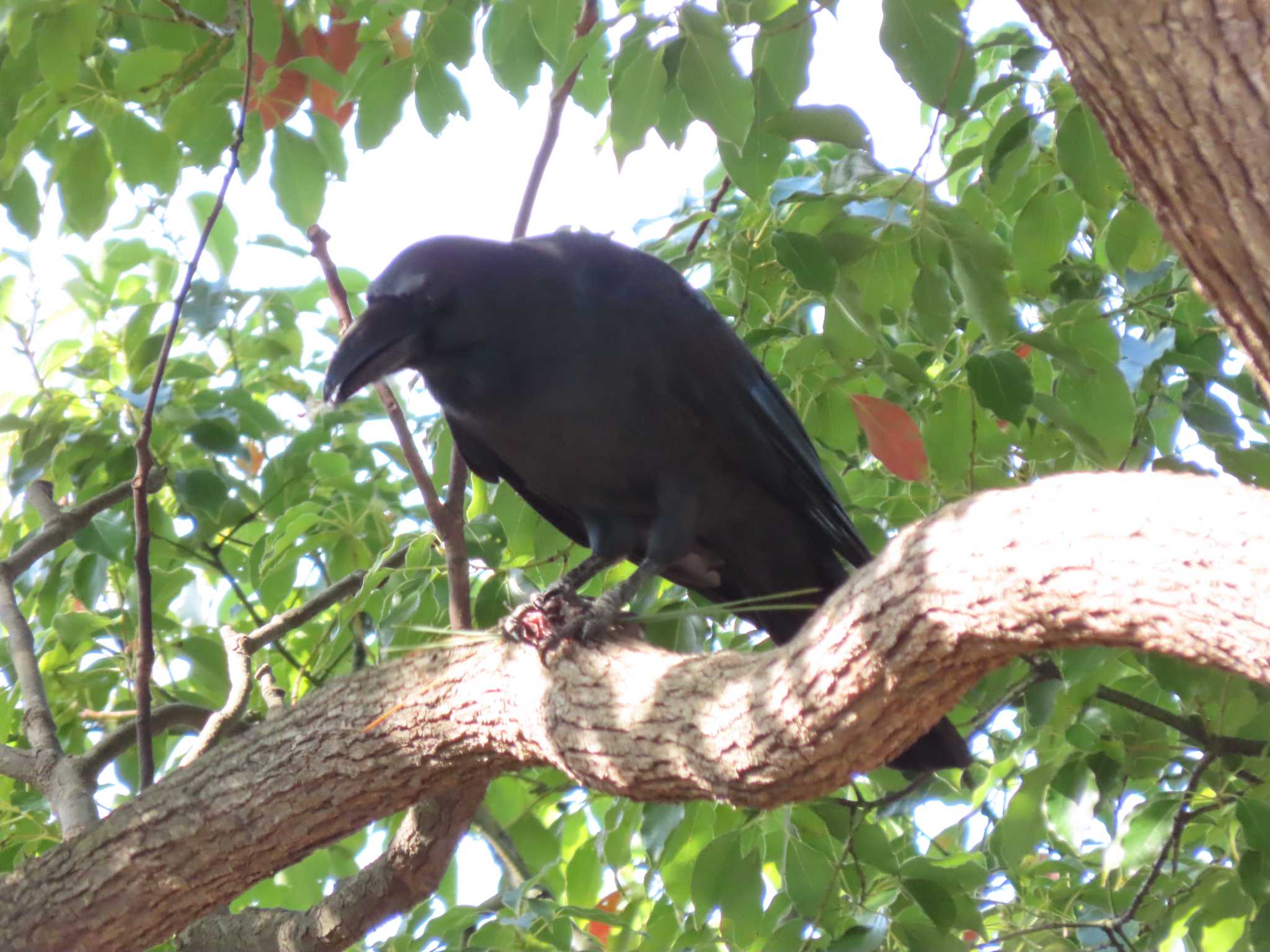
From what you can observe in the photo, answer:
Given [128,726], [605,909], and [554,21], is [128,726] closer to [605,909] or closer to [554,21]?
[605,909]

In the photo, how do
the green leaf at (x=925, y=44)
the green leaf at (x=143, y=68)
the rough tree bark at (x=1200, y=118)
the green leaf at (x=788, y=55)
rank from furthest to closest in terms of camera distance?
the green leaf at (x=143, y=68) < the green leaf at (x=788, y=55) < the green leaf at (x=925, y=44) < the rough tree bark at (x=1200, y=118)

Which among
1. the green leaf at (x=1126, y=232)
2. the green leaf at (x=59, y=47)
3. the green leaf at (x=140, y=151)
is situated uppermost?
the green leaf at (x=59, y=47)

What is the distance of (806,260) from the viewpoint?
211cm

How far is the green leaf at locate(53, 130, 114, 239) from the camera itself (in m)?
2.46

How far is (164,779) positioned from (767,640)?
132 cm

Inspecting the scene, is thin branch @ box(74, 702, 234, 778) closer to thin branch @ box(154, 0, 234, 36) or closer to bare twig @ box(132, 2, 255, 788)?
bare twig @ box(132, 2, 255, 788)

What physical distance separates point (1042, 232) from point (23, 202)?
2093 millimetres

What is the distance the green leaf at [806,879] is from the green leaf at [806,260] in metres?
1.03

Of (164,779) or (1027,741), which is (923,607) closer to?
(1027,741)

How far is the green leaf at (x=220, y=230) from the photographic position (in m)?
2.91

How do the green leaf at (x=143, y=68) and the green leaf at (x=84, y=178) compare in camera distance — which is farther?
the green leaf at (x=84, y=178)

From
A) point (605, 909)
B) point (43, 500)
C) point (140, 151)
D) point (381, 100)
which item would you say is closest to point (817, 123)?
point (381, 100)

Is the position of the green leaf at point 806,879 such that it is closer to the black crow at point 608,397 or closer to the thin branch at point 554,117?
the black crow at point 608,397

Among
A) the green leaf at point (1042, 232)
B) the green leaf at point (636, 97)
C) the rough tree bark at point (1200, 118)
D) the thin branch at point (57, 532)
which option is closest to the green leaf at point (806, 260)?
the green leaf at point (636, 97)
